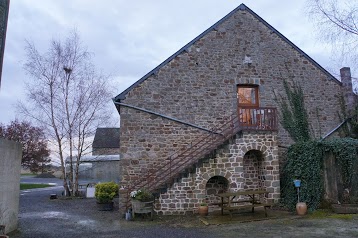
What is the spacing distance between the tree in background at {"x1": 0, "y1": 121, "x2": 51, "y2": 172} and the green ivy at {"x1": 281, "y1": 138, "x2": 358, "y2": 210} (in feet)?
80.6

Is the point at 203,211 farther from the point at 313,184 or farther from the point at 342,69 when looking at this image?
the point at 342,69

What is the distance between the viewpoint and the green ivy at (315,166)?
11250 millimetres

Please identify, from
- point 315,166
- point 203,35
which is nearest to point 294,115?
point 315,166

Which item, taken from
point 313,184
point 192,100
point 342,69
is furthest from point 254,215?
point 342,69

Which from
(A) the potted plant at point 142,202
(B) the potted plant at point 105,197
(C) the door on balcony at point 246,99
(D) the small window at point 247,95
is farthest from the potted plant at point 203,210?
(D) the small window at point 247,95

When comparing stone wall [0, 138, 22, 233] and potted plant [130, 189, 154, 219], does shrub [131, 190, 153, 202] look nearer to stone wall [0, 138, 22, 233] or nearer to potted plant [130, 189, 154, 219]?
potted plant [130, 189, 154, 219]

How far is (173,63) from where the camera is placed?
13523 mm

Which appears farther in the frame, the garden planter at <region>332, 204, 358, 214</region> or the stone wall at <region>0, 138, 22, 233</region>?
the garden planter at <region>332, 204, 358, 214</region>

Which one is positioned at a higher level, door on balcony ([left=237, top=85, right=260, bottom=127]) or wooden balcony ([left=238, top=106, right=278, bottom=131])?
door on balcony ([left=237, top=85, right=260, bottom=127])

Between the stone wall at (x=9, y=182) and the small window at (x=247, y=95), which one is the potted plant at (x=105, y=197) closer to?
the stone wall at (x=9, y=182)

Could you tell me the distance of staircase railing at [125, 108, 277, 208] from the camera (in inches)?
480

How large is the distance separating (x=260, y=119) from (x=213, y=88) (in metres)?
2.49

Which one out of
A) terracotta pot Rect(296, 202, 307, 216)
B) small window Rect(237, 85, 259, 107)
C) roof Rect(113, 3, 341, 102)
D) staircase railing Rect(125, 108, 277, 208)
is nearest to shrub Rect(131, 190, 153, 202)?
staircase railing Rect(125, 108, 277, 208)

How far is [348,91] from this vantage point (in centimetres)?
1509
